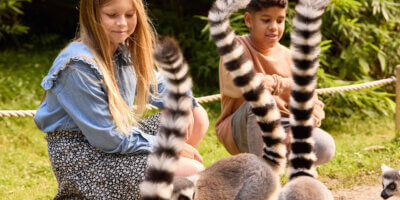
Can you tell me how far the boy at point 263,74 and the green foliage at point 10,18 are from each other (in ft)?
14.0

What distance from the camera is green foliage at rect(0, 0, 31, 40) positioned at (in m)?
6.36

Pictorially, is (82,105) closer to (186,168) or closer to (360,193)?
(186,168)

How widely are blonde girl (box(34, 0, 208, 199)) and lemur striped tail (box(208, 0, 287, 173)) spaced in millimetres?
423

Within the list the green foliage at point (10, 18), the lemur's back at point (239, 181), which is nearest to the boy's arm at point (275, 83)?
the lemur's back at point (239, 181)

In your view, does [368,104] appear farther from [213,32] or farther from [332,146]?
[213,32]

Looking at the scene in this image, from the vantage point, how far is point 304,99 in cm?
236

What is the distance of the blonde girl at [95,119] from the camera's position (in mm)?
2279

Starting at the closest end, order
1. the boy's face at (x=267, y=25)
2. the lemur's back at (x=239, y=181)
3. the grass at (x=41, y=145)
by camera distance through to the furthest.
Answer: the lemur's back at (x=239, y=181)
the boy's face at (x=267, y=25)
the grass at (x=41, y=145)

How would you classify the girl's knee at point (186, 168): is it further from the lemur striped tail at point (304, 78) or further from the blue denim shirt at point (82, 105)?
the lemur striped tail at point (304, 78)

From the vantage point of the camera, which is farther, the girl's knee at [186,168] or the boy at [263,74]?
the boy at [263,74]

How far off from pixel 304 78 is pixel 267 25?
818mm

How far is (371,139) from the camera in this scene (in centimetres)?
586

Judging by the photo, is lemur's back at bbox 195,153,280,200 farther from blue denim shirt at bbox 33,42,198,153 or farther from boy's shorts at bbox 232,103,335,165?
boy's shorts at bbox 232,103,335,165

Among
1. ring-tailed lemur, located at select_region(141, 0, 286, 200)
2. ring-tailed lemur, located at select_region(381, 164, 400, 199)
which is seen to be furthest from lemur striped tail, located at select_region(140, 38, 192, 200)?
ring-tailed lemur, located at select_region(381, 164, 400, 199)
